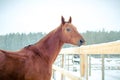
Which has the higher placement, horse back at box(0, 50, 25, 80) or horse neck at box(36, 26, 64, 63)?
horse neck at box(36, 26, 64, 63)

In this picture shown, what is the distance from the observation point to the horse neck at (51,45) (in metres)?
3.21

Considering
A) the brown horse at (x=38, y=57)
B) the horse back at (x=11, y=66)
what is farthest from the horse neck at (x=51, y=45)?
the horse back at (x=11, y=66)

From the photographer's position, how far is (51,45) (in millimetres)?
3348

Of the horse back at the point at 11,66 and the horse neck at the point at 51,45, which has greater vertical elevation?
the horse neck at the point at 51,45

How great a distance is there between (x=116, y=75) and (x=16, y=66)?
1.09 m

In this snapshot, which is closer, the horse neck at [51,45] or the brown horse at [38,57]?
the brown horse at [38,57]

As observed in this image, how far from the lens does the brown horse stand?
2471 millimetres

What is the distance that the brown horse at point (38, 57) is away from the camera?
247cm

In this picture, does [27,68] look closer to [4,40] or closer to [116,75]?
[116,75]

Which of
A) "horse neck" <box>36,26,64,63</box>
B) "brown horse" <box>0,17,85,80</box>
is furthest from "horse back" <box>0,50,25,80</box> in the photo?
"horse neck" <box>36,26,64,63</box>

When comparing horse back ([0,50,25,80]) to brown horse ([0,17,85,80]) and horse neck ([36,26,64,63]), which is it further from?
horse neck ([36,26,64,63])

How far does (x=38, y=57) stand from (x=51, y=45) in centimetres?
42

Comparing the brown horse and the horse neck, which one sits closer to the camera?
the brown horse

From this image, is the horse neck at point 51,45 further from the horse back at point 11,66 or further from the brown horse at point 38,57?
→ the horse back at point 11,66
